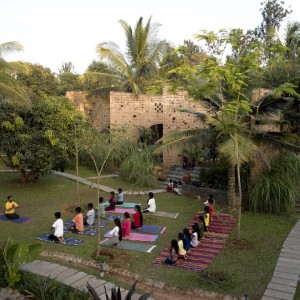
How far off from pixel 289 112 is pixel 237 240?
7.70 metres

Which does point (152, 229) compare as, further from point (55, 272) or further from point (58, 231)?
→ point (55, 272)

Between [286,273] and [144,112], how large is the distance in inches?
609

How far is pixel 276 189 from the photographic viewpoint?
11.8 m

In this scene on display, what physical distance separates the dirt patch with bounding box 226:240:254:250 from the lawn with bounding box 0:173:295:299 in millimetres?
27

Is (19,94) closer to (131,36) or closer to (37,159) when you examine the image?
(37,159)

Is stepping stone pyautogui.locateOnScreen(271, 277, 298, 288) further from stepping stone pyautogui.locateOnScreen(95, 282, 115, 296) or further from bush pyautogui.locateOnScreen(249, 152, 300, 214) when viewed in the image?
bush pyautogui.locateOnScreen(249, 152, 300, 214)

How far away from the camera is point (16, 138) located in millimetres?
13836

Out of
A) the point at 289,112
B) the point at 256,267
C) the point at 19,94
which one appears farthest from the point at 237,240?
the point at 19,94

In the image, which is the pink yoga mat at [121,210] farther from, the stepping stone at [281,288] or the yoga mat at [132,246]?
the stepping stone at [281,288]

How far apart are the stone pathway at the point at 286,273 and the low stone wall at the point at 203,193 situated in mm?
4064

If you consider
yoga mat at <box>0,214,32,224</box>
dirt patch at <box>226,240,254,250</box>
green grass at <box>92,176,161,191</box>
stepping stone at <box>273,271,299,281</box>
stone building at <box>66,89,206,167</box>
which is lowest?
stepping stone at <box>273,271,299,281</box>

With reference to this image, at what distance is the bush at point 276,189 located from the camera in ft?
38.5

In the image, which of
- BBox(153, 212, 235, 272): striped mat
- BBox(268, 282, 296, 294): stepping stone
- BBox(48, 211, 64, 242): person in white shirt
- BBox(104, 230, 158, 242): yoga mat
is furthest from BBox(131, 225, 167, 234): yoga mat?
BBox(268, 282, 296, 294): stepping stone

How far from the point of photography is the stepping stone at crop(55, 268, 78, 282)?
7.18 meters
